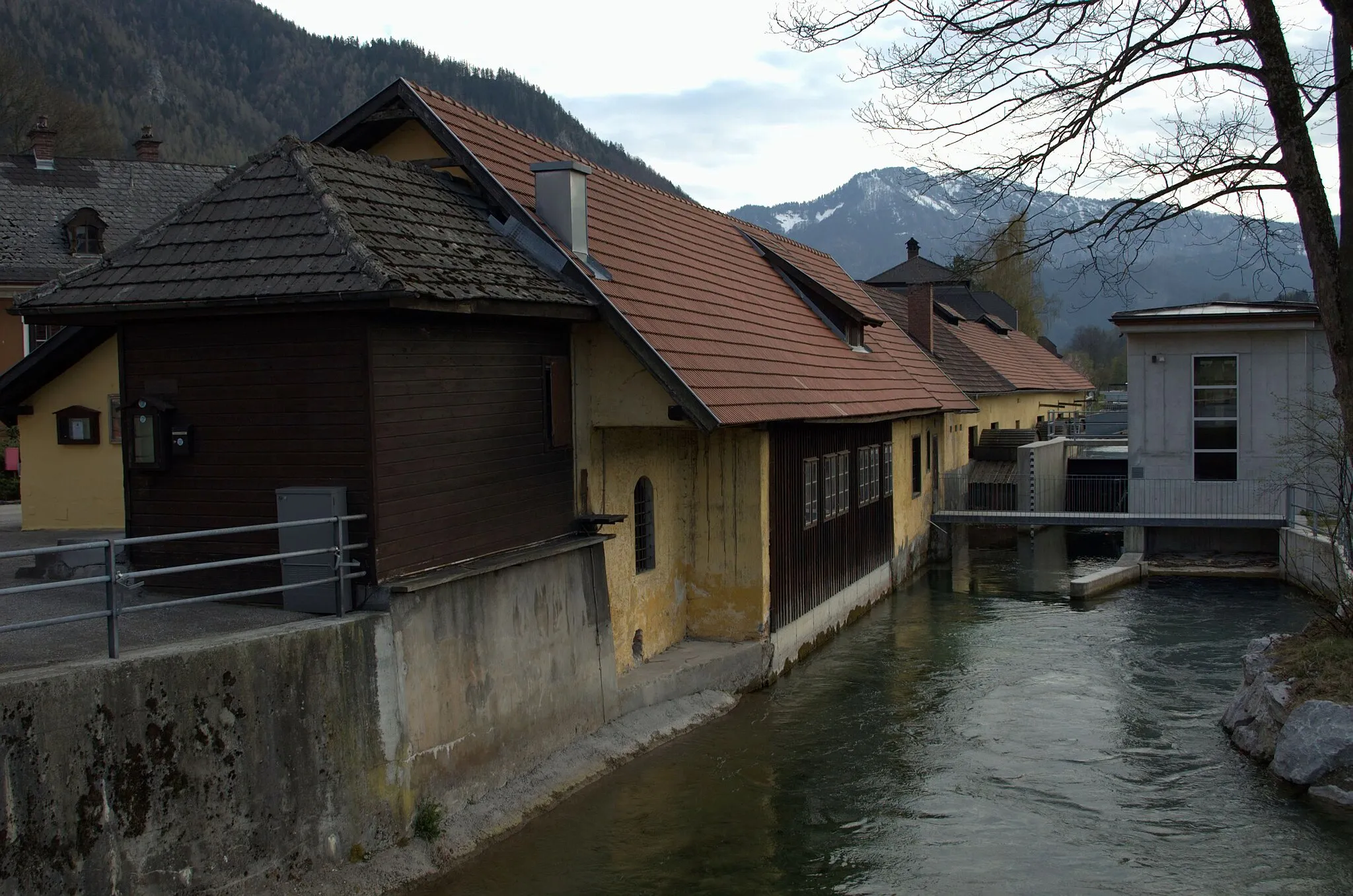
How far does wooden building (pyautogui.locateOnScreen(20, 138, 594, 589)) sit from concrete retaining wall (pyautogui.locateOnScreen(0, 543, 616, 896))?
2.48 feet

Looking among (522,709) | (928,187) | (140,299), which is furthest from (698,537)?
(140,299)

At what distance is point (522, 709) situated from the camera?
34.8 ft

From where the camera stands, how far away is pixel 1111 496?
1098 inches

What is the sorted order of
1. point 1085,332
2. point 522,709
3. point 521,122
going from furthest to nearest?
point 1085,332, point 521,122, point 522,709

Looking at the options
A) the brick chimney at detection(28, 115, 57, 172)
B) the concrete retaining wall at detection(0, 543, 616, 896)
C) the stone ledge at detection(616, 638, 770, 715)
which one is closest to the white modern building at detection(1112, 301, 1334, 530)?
the stone ledge at detection(616, 638, 770, 715)

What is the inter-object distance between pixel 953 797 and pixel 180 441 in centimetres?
756

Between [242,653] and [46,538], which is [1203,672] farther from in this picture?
[46,538]

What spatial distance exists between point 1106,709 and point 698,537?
17.1 feet

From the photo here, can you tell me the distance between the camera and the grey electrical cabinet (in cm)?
938

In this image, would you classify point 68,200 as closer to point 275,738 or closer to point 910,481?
point 910,481

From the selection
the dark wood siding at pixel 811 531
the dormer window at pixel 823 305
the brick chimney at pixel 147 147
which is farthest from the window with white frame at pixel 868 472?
the brick chimney at pixel 147 147

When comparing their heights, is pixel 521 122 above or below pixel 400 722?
above

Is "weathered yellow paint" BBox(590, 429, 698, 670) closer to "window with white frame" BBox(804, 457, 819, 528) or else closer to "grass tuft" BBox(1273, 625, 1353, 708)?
"window with white frame" BBox(804, 457, 819, 528)

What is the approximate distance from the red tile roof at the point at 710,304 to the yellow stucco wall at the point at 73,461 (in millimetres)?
6332
